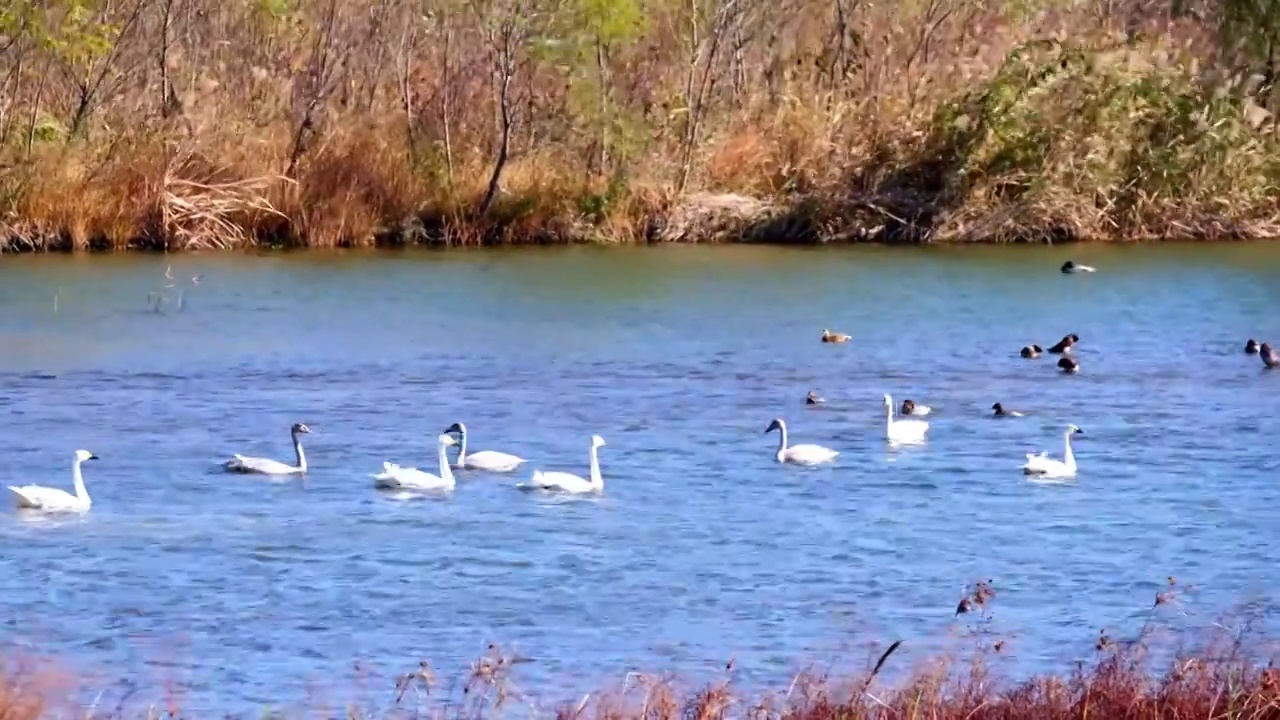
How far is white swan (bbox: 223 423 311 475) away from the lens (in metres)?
17.3

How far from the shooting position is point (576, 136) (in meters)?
37.1

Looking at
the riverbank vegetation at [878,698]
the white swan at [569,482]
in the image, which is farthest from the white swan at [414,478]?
the riverbank vegetation at [878,698]

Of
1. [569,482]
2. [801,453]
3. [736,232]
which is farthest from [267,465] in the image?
[736,232]

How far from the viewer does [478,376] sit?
23.2 m

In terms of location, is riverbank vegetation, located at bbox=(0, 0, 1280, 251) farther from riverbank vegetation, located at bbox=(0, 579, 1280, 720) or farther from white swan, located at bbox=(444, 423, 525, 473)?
riverbank vegetation, located at bbox=(0, 579, 1280, 720)

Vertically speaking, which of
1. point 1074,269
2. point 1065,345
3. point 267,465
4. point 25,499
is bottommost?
point 25,499

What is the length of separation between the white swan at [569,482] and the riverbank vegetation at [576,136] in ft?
60.1

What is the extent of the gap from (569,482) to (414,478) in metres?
1.11

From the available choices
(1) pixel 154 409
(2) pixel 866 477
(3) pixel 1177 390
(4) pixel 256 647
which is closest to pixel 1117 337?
(3) pixel 1177 390

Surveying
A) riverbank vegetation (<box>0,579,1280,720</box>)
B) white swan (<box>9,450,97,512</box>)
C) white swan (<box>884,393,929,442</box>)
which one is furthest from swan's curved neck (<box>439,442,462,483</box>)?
riverbank vegetation (<box>0,579,1280,720</box>)

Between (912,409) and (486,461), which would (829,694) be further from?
(912,409)

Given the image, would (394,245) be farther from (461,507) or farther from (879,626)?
(879,626)

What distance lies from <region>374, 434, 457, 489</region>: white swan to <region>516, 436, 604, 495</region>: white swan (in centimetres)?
61

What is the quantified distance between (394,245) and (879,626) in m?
23.8
